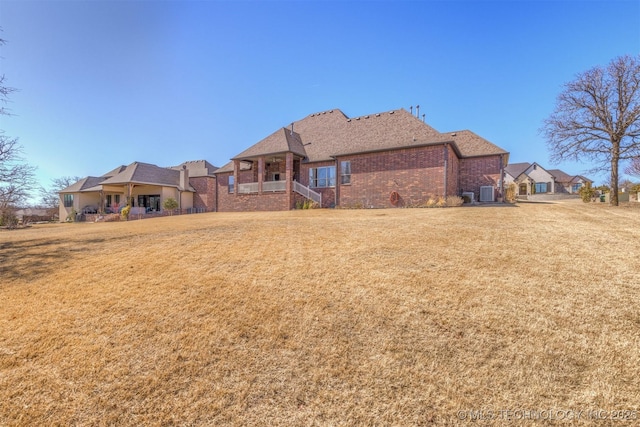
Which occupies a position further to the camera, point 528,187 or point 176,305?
point 528,187

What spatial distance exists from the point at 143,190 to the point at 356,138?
2480 cm

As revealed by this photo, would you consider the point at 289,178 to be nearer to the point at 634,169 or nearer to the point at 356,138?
the point at 356,138

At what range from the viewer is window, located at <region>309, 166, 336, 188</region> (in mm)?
20078

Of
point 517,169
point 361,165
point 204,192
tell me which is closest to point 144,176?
point 204,192

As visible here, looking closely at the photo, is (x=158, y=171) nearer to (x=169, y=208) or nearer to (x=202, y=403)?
(x=169, y=208)

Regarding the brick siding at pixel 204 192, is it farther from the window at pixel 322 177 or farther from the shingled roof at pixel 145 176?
the window at pixel 322 177

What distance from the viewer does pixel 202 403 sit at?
7.96 feet

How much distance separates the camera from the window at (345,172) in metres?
19.0

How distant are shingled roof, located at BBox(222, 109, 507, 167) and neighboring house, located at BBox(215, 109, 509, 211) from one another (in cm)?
6

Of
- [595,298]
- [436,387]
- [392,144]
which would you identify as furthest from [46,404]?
[392,144]

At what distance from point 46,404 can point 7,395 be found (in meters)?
0.49

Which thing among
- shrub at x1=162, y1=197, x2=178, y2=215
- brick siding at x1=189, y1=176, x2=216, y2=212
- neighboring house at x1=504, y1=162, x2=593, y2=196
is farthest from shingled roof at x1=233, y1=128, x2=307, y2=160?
neighboring house at x1=504, y1=162, x2=593, y2=196

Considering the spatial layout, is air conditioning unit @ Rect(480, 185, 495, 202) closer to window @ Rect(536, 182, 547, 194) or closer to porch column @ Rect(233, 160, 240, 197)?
porch column @ Rect(233, 160, 240, 197)

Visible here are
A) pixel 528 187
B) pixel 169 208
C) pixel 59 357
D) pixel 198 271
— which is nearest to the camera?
pixel 59 357
